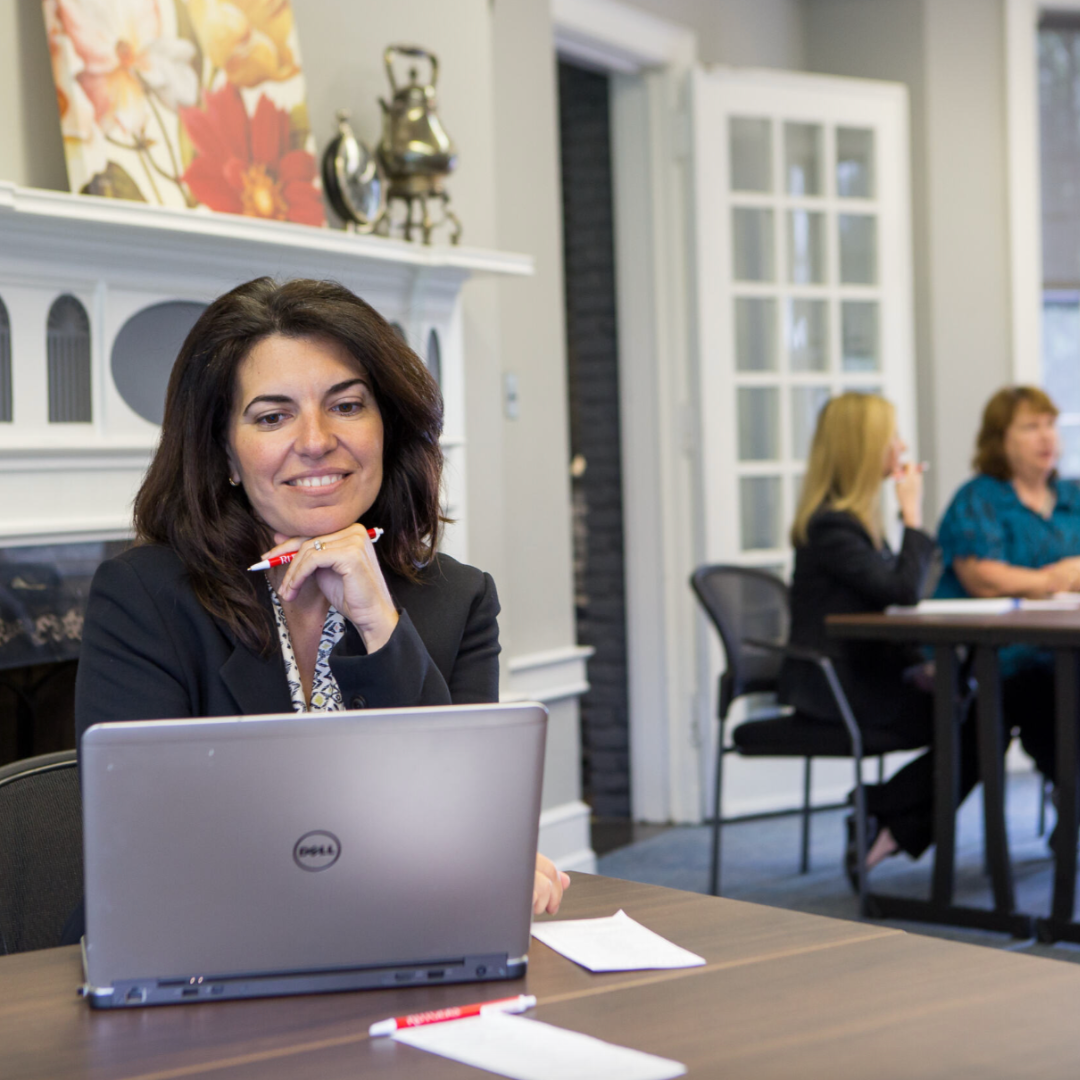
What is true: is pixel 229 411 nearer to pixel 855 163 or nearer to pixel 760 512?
pixel 760 512

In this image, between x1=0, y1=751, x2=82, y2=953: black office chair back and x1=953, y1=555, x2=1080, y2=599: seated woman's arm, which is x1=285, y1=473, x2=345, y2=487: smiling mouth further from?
x1=953, y1=555, x2=1080, y2=599: seated woman's arm

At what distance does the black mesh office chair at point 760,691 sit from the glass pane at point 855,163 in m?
1.84

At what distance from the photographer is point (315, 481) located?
5.41ft

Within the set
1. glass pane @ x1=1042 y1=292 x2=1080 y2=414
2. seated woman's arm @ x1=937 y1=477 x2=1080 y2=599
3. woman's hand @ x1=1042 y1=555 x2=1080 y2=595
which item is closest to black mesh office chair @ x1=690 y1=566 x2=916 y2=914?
seated woman's arm @ x1=937 y1=477 x2=1080 y2=599

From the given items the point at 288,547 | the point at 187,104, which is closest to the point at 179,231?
the point at 187,104

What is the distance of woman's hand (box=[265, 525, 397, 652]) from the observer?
4.94 ft

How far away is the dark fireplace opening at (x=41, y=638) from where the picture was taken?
8.64ft

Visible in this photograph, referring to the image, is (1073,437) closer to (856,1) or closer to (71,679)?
(856,1)

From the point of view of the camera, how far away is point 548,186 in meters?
4.38

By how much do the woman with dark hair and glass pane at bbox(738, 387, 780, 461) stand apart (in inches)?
129

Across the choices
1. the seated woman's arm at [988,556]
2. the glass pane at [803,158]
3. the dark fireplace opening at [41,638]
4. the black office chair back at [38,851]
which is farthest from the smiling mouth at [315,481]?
the glass pane at [803,158]

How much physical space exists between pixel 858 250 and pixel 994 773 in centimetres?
240

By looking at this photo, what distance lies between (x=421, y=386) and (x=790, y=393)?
346 centimetres

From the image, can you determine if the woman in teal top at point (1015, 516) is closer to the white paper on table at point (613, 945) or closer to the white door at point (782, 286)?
the white door at point (782, 286)
